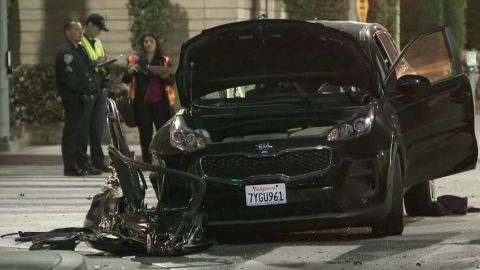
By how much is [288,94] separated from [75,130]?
20.9ft

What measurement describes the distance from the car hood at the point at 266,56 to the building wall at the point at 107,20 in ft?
41.1

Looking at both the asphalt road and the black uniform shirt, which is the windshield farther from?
the black uniform shirt

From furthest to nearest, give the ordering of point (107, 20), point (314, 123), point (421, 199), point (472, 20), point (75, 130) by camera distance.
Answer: point (472, 20) < point (107, 20) < point (75, 130) < point (421, 199) < point (314, 123)

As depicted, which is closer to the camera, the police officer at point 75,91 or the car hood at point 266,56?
the car hood at point 266,56

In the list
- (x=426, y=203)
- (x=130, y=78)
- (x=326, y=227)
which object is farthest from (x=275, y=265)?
(x=130, y=78)

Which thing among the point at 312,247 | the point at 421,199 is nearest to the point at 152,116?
the point at 421,199

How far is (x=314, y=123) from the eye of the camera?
10328 millimetres

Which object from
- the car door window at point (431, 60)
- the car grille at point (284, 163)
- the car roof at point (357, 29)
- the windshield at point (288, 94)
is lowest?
the car grille at point (284, 163)

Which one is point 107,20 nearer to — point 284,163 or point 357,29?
point 357,29

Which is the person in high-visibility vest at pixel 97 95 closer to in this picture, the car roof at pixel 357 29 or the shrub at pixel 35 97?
the shrub at pixel 35 97

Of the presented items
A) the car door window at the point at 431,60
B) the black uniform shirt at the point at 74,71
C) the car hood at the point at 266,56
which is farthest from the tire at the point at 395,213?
the black uniform shirt at the point at 74,71

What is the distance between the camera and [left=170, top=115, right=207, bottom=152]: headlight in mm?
10305

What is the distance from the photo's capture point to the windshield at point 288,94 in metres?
10.7

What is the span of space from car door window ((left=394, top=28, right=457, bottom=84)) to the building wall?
12017 millimetres
